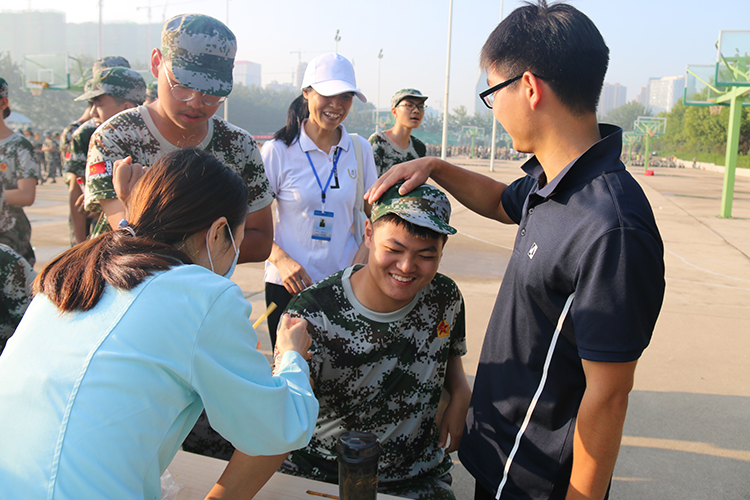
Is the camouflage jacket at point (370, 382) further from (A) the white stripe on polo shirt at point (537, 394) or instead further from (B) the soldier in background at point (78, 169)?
(B) the soldier in background at point (78, 169)

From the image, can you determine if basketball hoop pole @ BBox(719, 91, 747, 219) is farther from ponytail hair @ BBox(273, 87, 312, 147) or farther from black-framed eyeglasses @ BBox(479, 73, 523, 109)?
black-framed eyeglasses @ BBox(479, 73, 523, 109)

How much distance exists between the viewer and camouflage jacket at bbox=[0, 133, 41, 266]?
140 inches

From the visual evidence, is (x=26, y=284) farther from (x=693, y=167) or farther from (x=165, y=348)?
(x=693, y=167)

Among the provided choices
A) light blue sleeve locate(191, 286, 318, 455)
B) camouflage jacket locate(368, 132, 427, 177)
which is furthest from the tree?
light blue sleeve locate(191, 286, 318, 455)

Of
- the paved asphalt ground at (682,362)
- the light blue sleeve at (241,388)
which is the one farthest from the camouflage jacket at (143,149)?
the paved asphalt ground at (682,362)

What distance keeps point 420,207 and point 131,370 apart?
1.17 m

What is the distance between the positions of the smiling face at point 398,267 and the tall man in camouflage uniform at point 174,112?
0.65 m

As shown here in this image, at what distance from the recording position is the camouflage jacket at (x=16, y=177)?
140 inches

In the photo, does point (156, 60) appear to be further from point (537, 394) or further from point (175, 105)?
point (537, 394)

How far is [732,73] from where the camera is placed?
1300 cm

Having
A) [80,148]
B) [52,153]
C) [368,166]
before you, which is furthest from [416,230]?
[52,153]

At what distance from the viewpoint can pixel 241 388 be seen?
1.12m

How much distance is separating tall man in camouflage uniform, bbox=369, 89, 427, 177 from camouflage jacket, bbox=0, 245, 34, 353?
3.09m

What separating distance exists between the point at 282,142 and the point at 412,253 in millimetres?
1473
